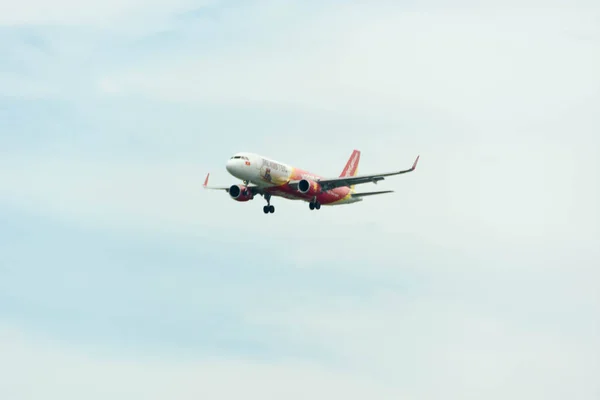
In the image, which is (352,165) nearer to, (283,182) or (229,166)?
(283,182)

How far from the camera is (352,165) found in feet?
500

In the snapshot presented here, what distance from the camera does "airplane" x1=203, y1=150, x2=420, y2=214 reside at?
128 m

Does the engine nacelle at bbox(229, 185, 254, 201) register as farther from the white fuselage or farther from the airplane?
the white fuselage

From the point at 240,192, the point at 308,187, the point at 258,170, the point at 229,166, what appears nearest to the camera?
the point at 229,166

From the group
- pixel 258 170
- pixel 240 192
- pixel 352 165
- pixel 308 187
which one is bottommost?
pixel 308 187

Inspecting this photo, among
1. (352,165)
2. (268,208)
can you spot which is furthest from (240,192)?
(352,165)

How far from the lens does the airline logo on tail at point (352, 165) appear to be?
497 feet

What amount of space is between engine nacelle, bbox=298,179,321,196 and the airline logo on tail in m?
Result: 18.5

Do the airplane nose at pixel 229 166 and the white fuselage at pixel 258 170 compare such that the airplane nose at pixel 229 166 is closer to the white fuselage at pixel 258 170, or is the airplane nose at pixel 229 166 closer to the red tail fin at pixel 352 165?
the white fuselage at pixel 258 170

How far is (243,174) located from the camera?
418 feet

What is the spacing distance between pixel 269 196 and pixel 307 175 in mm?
4959

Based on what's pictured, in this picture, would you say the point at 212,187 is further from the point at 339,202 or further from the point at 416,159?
the point at 416,159

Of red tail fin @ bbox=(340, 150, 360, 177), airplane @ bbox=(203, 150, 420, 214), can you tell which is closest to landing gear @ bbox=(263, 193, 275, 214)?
airplane @ bbox=(203, 150, 420, 214)

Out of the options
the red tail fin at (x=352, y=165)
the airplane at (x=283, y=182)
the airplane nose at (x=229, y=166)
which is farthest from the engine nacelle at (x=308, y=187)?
the red tail fin at (x=352, y=165)
